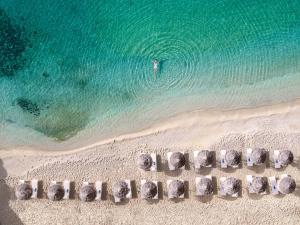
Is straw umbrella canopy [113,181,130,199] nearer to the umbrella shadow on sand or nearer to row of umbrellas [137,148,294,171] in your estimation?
row of umbrellas [137,148,294,171]

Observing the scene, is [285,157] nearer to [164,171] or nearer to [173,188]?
[173,188]

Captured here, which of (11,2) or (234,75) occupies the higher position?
(11,2)

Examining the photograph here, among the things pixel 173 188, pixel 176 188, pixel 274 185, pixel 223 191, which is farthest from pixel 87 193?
pixel 274 185

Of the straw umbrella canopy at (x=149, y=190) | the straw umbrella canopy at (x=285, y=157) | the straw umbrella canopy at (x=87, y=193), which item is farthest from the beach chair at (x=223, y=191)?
the straw umbrella canopy at (x=87, y=193)

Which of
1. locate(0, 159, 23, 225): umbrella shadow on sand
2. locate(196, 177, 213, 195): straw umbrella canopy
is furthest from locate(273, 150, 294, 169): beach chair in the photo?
locate(0, 159, 23, 225): umbrella shadow on sand

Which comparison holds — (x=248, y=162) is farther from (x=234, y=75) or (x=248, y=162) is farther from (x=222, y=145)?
(x=234, y=75)

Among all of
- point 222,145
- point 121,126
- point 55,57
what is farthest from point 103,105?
point 222,145
